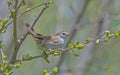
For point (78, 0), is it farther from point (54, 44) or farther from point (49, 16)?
point (54, 44)

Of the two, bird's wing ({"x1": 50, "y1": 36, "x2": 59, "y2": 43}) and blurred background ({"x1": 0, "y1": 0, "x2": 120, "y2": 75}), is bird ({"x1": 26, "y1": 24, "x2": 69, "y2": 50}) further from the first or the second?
blurred background ({"x1": 0, "y1": 0, "x2": 120, "y2": 75})

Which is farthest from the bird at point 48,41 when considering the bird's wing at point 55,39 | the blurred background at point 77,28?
the blurred background at point 77,28

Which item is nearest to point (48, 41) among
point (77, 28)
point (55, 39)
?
point (55, 39)

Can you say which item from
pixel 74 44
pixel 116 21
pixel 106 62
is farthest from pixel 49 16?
pixel 74 44

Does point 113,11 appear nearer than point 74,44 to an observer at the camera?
No

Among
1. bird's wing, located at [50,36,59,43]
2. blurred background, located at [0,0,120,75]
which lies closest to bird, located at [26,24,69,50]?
bird's wing, located at [50,36,59,43]

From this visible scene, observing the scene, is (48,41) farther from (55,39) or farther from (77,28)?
(77,28)

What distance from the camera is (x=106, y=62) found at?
700 cm

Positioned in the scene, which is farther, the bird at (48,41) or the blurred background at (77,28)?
the blurred background at (77,28)

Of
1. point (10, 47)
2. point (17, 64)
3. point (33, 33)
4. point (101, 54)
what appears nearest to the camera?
point (17, 64)

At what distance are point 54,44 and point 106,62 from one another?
4.12 m

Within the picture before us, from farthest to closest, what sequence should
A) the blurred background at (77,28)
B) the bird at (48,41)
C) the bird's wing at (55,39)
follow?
the blurred background at (77,28)
the bird's wing at (55,39)
the bird at (48,41)

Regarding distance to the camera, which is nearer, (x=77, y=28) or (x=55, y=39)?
(x=55, y=39)

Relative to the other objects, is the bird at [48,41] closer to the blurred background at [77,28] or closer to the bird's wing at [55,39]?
the bird's wing at [55,39]
